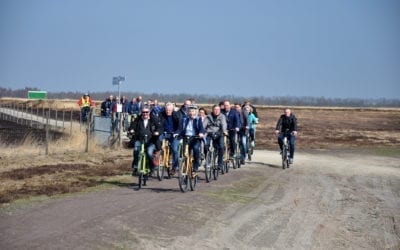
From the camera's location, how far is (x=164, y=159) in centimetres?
1689

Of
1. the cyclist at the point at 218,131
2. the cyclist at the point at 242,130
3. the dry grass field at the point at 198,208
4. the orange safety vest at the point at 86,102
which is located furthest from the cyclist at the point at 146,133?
the orange safety vest at the point at 86,102

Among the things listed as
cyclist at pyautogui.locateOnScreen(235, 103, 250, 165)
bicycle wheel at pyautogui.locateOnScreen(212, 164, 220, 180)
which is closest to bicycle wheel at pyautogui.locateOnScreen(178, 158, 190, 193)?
bicycle wheel at pyautogui.locateOnScreen(212, 164, 220, 180)

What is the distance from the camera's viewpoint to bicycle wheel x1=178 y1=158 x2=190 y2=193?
14116 millimetres

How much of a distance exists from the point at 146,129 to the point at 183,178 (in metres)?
1.75

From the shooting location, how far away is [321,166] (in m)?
21.9

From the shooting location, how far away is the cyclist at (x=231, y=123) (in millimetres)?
20106

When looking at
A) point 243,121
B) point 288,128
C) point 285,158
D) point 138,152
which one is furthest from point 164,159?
point 288,128

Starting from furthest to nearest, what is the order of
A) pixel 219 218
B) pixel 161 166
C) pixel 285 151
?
pixel 285 151, pixel 161 166, pixel 219 218

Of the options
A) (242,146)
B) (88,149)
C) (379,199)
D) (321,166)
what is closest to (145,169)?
(379,199)

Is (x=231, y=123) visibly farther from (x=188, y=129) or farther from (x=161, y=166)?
(x=188, y=129)

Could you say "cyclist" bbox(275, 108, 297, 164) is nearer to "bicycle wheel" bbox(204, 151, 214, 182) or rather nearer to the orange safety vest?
"bicycle wheel" bbox(204, 151, 214, 182)

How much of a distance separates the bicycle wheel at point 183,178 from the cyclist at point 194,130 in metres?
0.68

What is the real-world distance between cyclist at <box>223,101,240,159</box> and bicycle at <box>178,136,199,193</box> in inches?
203

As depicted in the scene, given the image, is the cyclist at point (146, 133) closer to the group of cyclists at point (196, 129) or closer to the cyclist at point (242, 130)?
the group of cyclists at point (196, 129)
